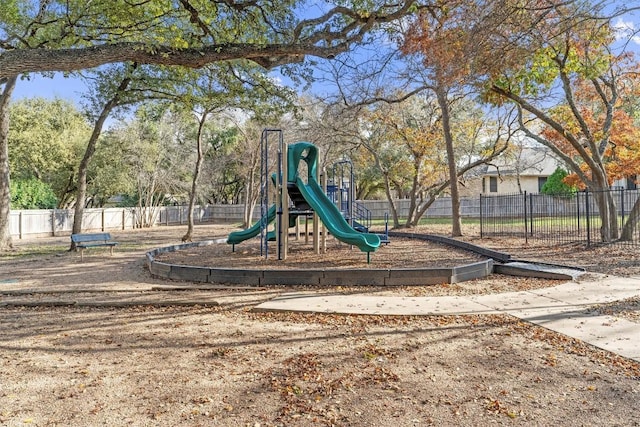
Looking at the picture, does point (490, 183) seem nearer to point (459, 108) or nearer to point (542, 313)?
point (459, 108)

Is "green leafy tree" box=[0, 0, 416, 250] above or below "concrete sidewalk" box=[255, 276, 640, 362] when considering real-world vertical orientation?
above

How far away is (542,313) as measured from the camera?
608 centimetres

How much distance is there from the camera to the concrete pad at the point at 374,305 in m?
6.25

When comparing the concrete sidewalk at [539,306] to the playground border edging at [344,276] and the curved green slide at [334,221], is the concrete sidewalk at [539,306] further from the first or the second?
the curved green slide at [334,221]

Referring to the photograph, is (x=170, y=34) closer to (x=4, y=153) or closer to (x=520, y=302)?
(x=4, y=153)

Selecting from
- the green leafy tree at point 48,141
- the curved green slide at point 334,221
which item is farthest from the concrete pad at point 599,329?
the green leafy tree at point 48,141

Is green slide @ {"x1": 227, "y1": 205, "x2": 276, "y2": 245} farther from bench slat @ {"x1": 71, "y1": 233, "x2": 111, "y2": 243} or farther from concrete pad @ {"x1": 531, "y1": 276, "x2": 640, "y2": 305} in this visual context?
concrete pad @ {"x1": 531, "y1": 276, "x2": 640, "y2": 305}

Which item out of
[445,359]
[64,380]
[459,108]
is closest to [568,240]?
[459,108]

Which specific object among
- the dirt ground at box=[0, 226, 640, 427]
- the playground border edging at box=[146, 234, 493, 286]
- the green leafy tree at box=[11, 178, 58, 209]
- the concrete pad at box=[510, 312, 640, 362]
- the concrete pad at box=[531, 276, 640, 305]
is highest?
the green leafy tree at box=[11, 178, 58, 209]

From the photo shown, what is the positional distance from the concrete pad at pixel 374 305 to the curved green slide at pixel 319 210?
3.39 metres

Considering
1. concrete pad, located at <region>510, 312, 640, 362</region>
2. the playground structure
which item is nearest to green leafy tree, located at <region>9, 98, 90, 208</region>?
the playground structure

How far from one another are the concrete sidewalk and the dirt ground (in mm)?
293

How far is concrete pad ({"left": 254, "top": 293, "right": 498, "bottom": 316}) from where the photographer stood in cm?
625

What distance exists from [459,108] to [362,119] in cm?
554
